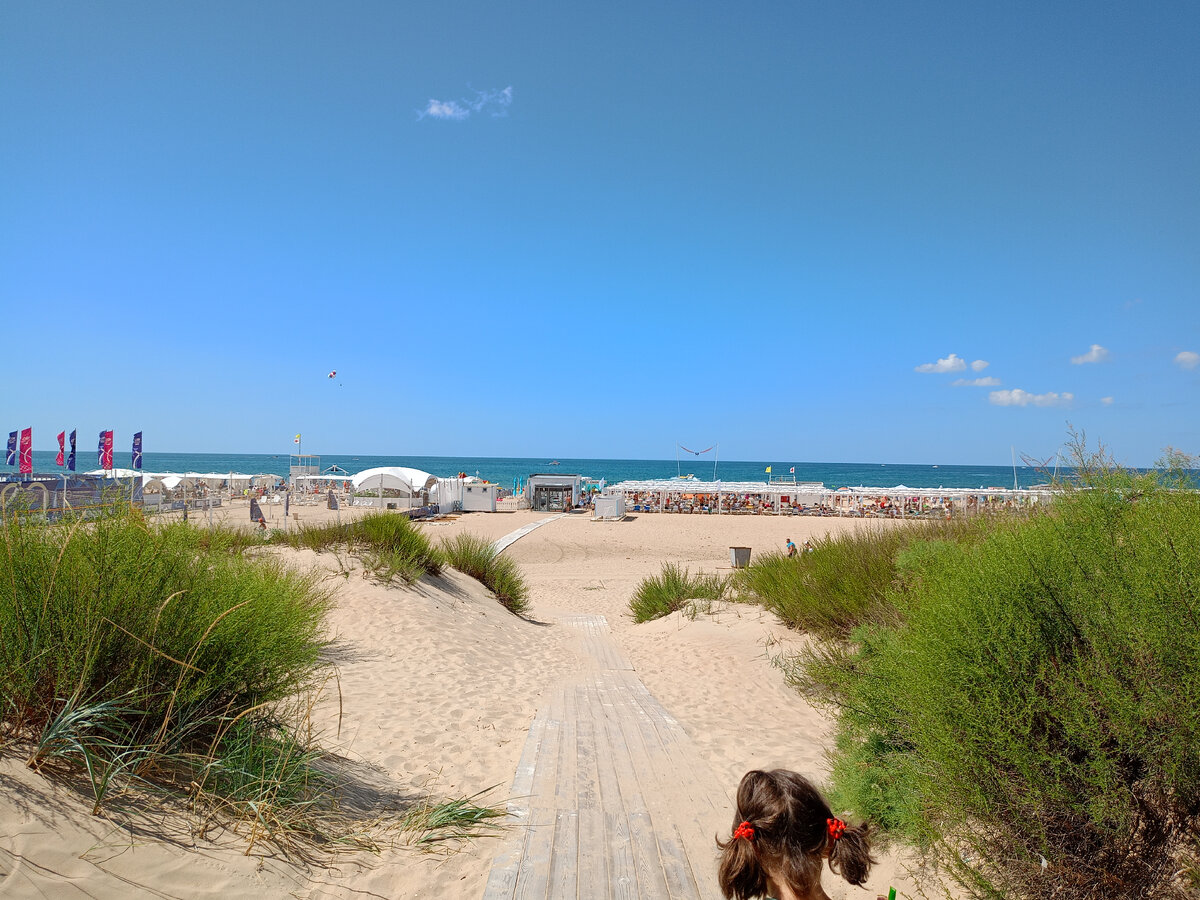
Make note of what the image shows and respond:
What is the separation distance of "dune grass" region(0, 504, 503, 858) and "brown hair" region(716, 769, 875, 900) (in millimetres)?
2115

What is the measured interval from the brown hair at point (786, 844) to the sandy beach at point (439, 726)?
150cm

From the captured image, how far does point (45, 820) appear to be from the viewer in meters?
2.36

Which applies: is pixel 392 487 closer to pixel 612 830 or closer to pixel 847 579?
pixel 847 579

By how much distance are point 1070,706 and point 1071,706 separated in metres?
0.01

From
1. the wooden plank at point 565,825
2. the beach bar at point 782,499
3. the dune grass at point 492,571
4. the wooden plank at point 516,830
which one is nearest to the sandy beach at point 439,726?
the wooden plank at point 516,830

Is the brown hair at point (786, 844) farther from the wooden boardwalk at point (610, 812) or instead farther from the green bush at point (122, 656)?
the green bush at point (122, 656)

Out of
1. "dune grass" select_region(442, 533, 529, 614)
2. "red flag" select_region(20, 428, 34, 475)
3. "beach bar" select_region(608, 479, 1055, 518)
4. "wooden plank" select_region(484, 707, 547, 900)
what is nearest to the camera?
"wooden plank" select_region(484, 707, 547, 900)

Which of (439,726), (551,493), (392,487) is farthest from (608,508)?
(439,726)

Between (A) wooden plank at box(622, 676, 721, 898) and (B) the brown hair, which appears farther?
(A) wooden plank at box(622, 676, 721, 898)

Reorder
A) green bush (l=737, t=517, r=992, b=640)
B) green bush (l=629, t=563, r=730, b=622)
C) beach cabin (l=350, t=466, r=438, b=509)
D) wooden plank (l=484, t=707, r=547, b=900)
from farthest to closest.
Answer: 1. beach cabin (l=350, t=466, r=438, b=509)
2. green bush (l=629, t=563, r=730, b=622)
3. green bush (l=737, t=517, r=992, b=640)
4. wooden plank (l=484, t=707, r=547, b=900)

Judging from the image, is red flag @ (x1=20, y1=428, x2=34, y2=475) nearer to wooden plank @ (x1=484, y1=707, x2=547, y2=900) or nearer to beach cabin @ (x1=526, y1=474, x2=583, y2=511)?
beach cabin @ (x1=526, y1=474, x2=583, y2=511)

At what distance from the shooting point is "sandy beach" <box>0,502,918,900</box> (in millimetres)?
2383

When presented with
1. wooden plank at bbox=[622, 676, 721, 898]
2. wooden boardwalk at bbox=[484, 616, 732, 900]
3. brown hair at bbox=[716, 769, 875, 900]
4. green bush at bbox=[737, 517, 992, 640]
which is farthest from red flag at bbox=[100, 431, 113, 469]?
brown hair at bbox=[716, 769, 875, 900]

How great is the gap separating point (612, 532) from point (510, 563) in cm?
1348
